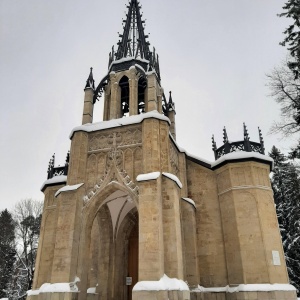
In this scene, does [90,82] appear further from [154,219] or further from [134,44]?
[154,219]

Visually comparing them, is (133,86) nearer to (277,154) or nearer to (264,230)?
(264,230)

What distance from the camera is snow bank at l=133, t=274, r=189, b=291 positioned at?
1032 cm

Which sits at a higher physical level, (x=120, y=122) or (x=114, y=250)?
(x=120, y=122)

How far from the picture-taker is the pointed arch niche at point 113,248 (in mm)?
15328

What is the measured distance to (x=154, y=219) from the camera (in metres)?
11.6

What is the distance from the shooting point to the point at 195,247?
1405cm

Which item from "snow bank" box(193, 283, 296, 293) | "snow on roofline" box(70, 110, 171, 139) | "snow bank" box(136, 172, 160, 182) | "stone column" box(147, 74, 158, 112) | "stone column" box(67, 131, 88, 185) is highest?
"stone column" box(147, 74, 158, 112)

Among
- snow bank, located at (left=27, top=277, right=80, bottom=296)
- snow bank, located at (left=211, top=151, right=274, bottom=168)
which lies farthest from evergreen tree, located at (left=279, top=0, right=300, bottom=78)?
snow bank, located at (left=27, top=277, right=80, bottom=296)

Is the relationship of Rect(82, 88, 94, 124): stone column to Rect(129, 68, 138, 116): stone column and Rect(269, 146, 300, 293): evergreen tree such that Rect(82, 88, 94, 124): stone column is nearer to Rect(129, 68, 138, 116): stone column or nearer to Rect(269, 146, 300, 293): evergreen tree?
Rect(129, 68, 138, 116): stone column

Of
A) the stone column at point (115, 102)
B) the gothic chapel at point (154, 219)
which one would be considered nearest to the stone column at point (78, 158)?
the gothic chapel at point (154, 219)

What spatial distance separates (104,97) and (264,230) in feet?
39.7

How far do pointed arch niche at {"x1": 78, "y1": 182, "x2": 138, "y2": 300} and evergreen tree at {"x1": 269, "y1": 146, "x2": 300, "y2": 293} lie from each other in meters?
11.4

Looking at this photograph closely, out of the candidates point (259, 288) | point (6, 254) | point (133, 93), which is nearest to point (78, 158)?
point (133, 93)

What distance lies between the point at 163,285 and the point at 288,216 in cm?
1832
